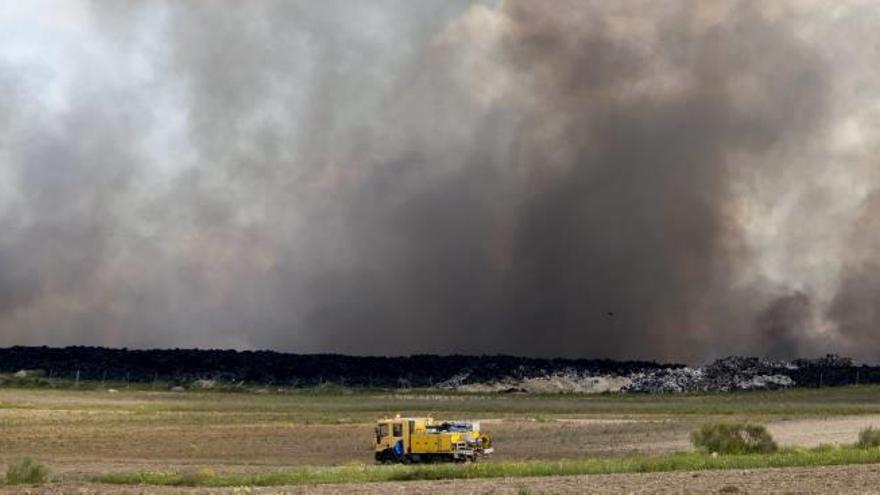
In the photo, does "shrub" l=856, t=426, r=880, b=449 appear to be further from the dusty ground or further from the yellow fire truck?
the yellow fire truck

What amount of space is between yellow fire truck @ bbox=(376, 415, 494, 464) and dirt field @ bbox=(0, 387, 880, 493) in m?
3.95

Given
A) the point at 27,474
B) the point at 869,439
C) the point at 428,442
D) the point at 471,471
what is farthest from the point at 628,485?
the point at 869,439

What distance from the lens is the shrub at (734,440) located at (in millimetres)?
69562

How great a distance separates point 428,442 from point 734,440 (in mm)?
16782

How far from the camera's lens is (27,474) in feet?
183

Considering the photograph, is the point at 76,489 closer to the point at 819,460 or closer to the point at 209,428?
the point at 819,460

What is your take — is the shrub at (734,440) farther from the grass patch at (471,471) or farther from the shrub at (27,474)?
the shrub at (27,474)

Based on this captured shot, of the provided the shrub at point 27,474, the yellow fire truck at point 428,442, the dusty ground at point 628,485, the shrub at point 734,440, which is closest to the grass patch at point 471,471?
the dusty ground at point 628,485

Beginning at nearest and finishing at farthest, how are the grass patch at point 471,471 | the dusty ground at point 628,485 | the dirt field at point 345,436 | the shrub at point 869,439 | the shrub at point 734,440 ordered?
the dusty ground at point 628,485, the dirt field at point 345,436, the grass patch at point 471,471, the shrub at point 734,440, the shrub at point 869,439

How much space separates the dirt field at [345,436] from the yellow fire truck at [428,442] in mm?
3952

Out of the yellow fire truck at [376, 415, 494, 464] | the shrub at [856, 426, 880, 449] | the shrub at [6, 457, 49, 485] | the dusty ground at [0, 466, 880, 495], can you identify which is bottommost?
the shrub at [6, 457, 49, 485]

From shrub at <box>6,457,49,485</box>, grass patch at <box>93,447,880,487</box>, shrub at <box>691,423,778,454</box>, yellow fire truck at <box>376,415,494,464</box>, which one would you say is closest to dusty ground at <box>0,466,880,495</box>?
shrub at <box>6,457,49,485</box>

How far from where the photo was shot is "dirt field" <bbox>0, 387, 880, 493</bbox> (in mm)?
50031

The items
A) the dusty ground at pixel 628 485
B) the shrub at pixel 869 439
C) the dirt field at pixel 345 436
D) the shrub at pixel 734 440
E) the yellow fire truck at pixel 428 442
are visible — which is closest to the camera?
the dusty ground at pixel 628 485
